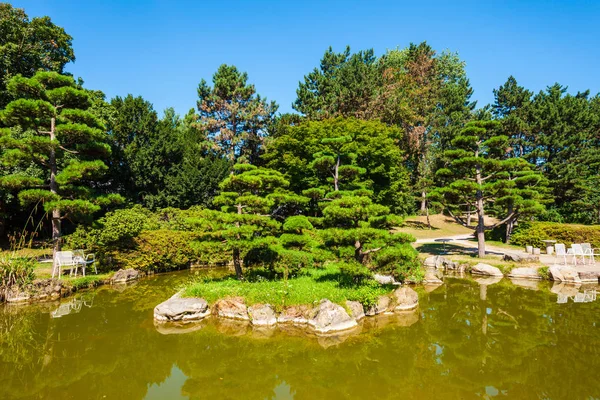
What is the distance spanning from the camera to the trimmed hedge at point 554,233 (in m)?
16.3

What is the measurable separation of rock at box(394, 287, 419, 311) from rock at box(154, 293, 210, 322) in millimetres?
5192

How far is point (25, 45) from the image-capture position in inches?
707

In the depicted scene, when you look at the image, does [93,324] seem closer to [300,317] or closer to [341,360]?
[300,317]

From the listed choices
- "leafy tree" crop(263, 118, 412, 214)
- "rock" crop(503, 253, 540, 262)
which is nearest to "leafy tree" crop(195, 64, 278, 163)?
"leafy tree" crop(263, 118, 412, 214)

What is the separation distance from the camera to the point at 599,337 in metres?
7.01

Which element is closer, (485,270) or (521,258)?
(485,270)

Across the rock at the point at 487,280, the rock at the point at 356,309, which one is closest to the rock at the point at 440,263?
the rock at the point at 487,280

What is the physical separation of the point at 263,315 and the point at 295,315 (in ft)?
2.55

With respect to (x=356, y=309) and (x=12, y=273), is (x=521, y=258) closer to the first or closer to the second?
(x=356, y=309)

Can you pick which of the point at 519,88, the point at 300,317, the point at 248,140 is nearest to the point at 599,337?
the point at 300,317

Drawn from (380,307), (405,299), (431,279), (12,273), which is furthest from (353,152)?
(12,273)

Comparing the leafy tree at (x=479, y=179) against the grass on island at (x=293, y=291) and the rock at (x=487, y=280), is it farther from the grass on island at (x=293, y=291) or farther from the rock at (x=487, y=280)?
the grass on island at (x=293, y=291)

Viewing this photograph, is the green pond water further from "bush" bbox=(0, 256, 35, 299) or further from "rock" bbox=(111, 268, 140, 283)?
"rock" bbox=(111, 268, 140, 283)

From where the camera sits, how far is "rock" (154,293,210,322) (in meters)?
8.19
